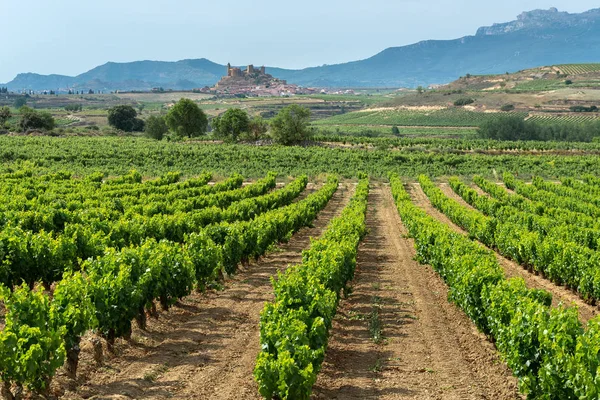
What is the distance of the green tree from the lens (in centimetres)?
10150

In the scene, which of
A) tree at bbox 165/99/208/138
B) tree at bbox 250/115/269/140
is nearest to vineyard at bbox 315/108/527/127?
tree at bbox 250/115/269/140

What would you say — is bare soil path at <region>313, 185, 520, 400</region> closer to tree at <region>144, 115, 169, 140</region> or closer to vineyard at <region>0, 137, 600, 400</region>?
vineyard at <region>0, 137, 600, 400</region>

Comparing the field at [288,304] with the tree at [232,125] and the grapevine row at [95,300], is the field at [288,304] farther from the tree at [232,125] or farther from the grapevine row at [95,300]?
the tree at [232,125]

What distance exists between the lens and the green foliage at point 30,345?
9852mm

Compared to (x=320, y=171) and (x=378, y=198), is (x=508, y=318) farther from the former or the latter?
(x=320, y=171)

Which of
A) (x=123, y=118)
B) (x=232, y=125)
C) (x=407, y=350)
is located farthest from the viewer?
(x=123, y=118)

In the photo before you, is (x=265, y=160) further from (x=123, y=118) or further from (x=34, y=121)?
(x=123, y=118)

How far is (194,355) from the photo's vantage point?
44.1 feet

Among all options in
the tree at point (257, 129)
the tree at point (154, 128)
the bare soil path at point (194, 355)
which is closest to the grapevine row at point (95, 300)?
the bare soil path at point (194, 355)

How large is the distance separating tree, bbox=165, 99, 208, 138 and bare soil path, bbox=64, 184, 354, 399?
3840 inches

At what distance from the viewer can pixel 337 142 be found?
105188mm

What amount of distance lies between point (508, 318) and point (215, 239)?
36.3 ft

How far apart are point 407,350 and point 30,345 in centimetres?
780

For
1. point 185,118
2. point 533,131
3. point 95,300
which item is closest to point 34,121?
point 185,118
